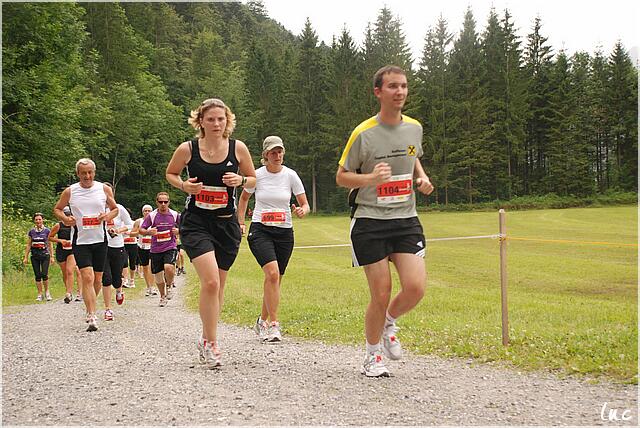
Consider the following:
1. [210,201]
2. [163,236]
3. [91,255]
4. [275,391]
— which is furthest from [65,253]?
[275,391]

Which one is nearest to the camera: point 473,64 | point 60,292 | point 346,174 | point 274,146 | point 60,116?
point 346,174

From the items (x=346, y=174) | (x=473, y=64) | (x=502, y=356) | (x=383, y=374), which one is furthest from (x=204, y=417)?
(x=473, y=64)

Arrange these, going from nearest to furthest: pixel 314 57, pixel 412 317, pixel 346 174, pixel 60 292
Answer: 1. pixel 346 174
2. pixel 412 317
3. pixel 60 292
4. pixel 314 57

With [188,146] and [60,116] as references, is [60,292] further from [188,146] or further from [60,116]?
[60,116]

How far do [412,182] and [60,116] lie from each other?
2891 cm

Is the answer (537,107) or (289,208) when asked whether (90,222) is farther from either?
(537,107)

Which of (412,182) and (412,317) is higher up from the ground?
(412,182)

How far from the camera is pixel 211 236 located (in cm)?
633

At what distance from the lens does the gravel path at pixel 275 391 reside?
430 cm

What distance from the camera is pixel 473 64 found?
221 feet

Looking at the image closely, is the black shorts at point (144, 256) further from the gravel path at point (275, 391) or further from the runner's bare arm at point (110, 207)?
the gravel path at point (275, 391)

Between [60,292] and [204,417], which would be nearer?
[204,417]

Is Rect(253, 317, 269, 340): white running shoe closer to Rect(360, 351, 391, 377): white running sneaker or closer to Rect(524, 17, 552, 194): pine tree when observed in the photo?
Rect(360, 351, 391, 377): white running sneaker

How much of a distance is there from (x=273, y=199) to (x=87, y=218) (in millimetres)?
3108
